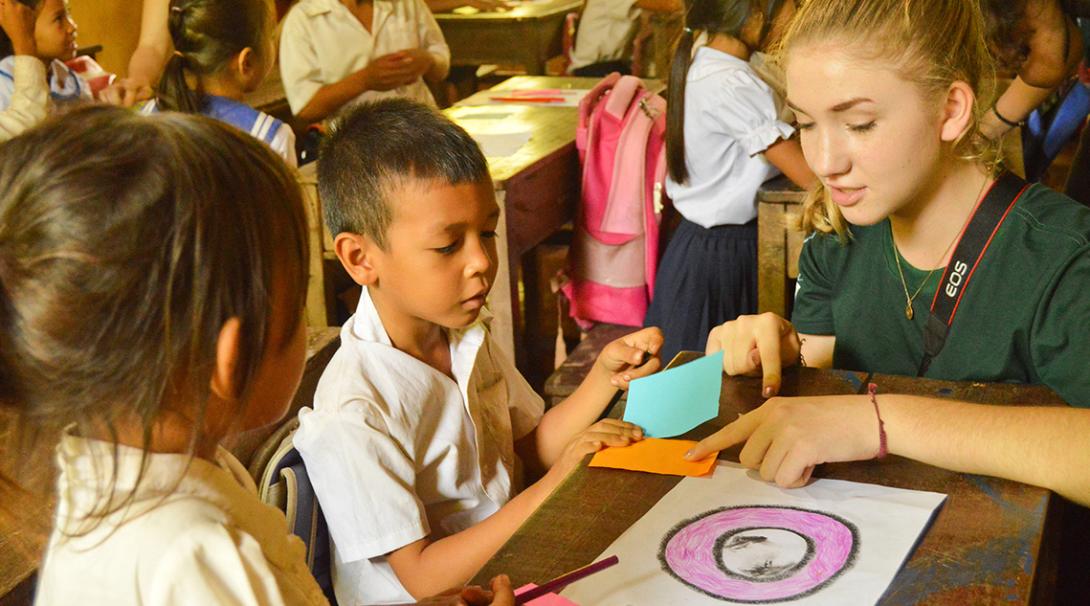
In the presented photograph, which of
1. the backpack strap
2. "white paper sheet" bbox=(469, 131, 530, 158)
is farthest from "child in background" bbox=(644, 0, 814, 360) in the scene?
the backpack strap

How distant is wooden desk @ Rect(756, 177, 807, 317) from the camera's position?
2.69 meters

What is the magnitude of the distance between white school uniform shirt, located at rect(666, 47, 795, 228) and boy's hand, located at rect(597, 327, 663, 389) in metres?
1.26

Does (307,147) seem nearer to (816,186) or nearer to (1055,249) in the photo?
(816,186)

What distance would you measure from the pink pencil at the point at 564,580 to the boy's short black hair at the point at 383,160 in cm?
63

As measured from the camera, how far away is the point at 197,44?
290cm

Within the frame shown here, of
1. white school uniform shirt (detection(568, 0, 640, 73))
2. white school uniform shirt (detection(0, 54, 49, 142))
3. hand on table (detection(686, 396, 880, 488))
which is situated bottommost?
white school uniform shirt (detection(568, 0, 640, 73))

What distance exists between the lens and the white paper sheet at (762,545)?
36.7 inches

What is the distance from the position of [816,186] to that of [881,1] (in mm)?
335

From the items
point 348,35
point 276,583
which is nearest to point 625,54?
point 348,35

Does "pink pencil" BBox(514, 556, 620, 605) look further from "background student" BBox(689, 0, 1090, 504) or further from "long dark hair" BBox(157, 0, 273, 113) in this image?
"long dark hair" BBox(157, 0, 273, 113)

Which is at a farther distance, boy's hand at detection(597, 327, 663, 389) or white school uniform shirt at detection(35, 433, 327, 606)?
boy's hand at detection(597, 327, 663, 389)

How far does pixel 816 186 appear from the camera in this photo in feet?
5.41

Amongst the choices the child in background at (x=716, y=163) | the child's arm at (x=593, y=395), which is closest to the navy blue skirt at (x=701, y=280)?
the child in background at (x=716, y=163)

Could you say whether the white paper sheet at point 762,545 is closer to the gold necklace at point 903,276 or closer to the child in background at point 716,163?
the gold necklace at point 903,276
